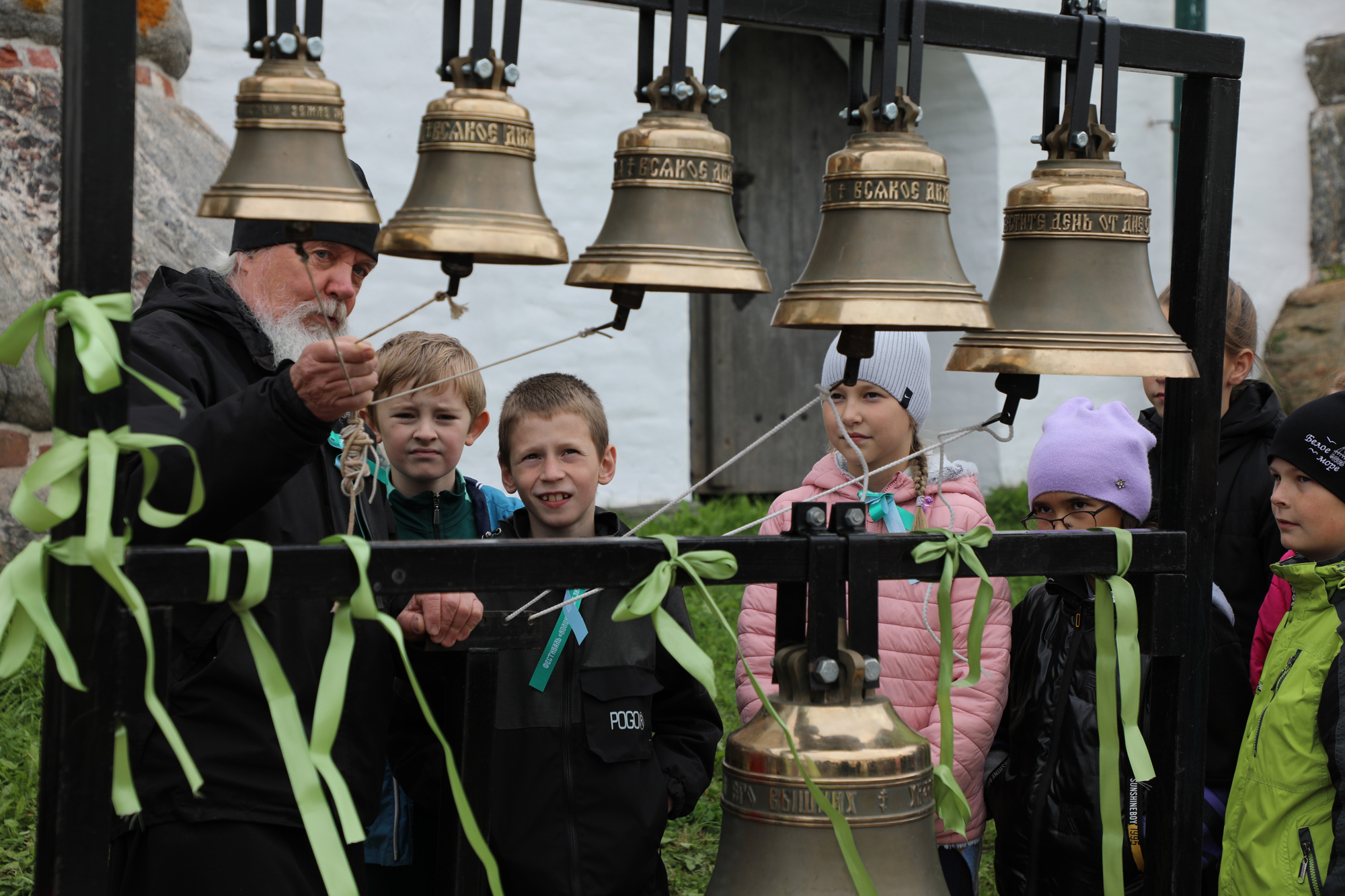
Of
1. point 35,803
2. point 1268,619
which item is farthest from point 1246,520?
point 35,803

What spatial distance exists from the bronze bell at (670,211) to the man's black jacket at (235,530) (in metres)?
0.44

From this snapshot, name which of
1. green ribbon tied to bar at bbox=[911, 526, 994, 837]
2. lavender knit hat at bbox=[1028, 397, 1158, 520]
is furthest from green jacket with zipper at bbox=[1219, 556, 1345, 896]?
green ribbon tied to bar at bbox=[911, 526, 994, 837]

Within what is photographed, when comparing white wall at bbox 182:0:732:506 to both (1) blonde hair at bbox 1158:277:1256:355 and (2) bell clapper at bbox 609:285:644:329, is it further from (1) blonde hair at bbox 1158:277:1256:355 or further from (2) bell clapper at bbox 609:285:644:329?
(2) bell clapper at bbox 609:285:644:329

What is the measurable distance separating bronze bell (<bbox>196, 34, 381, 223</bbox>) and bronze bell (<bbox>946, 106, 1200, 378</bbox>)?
86 centimetres

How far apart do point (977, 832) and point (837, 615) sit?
4.16 feet

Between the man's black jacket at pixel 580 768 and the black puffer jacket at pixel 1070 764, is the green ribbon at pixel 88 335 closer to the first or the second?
the man's black jacket at pixel 580 768

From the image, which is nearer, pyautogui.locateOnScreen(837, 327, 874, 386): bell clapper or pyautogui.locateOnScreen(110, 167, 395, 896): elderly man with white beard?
pyautogui.locateOnScreen(110, 167, 395, 896): elderly man with white beard

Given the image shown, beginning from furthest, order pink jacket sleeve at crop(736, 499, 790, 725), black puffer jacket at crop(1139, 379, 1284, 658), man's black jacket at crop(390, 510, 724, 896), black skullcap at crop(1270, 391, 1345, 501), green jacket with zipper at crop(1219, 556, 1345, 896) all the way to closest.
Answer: black puffer jacket at crop(1139, 379, 1284, 658) < pink jacket sleeve at crop(736, 499, 790, 725) < black skullcap at crop(1270, 391, 1345, 501) < man's black jacket at crop(390, 510, 724, 896) < green jacket with zipper at crop(1219, 556, 1345, 896)

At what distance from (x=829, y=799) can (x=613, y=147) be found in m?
4.32

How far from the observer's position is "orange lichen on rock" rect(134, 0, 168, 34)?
168 inches

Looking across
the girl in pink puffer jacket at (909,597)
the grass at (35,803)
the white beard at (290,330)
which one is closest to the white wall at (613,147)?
the grass at (35,803)

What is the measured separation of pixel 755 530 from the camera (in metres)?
4.84

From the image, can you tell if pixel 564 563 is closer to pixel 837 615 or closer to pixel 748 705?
pixel 837 615

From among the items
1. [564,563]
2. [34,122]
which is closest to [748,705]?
[564,563]
